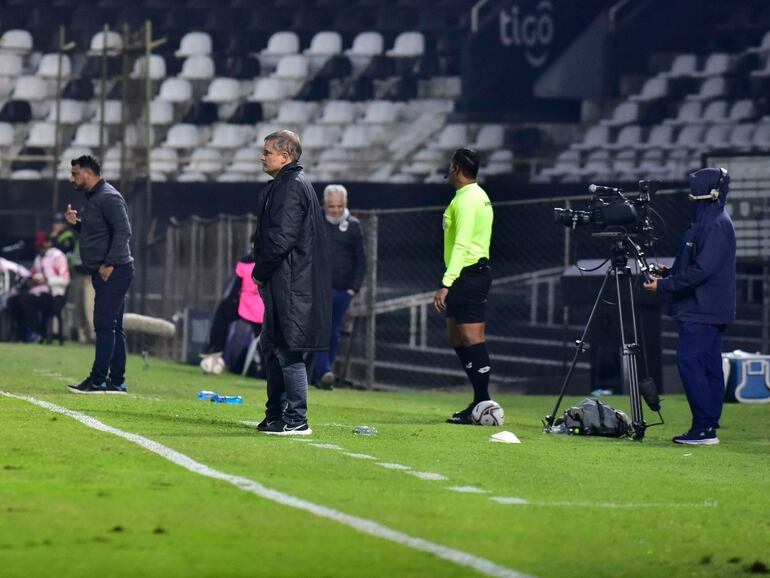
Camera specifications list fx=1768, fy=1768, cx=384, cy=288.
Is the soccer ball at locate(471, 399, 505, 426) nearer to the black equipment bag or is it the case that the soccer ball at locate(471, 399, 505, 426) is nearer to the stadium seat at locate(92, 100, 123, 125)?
the black equipment bag

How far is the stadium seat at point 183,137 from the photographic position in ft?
99.8

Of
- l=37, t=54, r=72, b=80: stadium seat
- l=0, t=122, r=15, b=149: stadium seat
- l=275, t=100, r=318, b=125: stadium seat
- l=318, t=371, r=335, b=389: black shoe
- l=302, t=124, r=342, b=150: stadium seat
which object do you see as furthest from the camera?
l=37, t=54, r=72, b=80: stadium seat

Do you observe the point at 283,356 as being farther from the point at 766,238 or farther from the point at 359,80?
the point at 359,80

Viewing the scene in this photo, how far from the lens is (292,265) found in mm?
10445

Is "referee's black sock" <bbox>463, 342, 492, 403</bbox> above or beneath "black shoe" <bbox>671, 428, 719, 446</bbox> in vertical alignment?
above

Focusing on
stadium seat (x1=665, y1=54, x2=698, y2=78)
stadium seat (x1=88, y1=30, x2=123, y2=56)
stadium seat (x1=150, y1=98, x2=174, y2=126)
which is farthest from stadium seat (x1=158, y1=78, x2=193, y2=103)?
stadium seat (x1=665, y1=54, x2=698, y2=78)

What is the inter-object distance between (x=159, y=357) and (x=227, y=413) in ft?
40.6

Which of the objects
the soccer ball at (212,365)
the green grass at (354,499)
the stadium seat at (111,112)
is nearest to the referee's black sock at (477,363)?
the green grass at (354,499)

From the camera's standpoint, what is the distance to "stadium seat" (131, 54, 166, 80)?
31169 millimetres

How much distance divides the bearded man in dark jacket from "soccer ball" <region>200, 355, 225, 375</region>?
26.9ft

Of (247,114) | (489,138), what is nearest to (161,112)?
(247,114)

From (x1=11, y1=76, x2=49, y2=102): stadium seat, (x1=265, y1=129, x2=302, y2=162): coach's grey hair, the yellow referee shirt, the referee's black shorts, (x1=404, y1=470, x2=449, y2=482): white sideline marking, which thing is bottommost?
(x1=404, y1=470, x2=449, y2=482): white sideline marking

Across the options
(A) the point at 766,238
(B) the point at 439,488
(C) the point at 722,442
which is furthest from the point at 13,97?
(B) the point at 439,488

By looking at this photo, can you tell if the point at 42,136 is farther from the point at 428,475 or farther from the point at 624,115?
the point at 428,475
